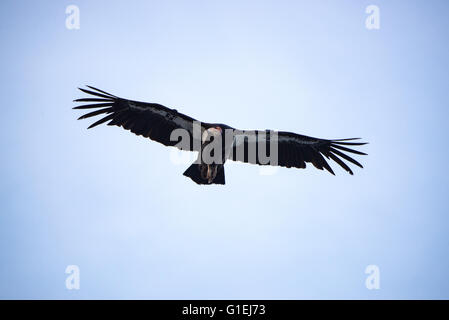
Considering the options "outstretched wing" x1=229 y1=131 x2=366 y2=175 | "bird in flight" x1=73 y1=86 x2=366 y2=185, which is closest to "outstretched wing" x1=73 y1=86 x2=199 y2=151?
"bird in flight" x1=73 y1=86 x2=366 y2=185

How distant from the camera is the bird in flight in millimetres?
Answer: 10586

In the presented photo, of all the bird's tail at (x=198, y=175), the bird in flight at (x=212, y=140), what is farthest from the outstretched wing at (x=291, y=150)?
the bird's tail at (x=198, y=175)

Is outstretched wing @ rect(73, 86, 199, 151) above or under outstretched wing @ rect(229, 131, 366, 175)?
above

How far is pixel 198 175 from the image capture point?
10453 mm

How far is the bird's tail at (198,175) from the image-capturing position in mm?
10405

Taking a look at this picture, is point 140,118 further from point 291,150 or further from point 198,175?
point 291,150

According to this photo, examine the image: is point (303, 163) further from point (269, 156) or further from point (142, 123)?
point (142, 123)

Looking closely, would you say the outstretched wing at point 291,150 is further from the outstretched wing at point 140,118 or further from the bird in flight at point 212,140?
the outstretched wing at point 140,118

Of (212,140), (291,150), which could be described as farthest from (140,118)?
(291,150)

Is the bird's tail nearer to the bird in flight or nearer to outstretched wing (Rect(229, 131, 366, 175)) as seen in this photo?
the bird in flight
